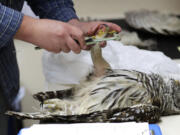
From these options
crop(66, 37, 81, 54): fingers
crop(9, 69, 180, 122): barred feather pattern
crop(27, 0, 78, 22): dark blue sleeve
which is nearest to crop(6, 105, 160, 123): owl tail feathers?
crop(9, 69, 180, 122): barred feather pattern

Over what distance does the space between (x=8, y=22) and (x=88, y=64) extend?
1.32 ft

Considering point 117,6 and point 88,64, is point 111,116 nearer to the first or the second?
point 88,64

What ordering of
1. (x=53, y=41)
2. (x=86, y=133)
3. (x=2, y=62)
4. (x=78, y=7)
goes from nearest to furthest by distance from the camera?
1. (x=86, y=133)
2. (x=53, y=41)
3. (x=2, y=62)
4. (x=78, y=7)

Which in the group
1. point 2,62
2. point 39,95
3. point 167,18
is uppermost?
point 167,18

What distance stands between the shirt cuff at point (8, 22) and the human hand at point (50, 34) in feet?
0.05

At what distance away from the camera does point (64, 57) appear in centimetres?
102

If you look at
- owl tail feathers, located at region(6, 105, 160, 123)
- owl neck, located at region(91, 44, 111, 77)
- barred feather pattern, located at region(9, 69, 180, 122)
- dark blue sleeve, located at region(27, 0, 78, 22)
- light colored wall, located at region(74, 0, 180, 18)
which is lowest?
owl tail feathers, located at region(6, 105, 160, 123)

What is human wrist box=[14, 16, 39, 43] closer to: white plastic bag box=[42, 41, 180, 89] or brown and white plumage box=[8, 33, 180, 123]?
brown and white plumage box=[8, 33, 180, 123]

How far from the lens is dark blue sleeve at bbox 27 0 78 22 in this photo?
98 cm

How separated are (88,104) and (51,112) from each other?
0.11 metres

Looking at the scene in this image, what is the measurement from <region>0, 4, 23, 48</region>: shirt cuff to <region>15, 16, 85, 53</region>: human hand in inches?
0.6

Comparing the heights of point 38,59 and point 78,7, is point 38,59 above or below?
below

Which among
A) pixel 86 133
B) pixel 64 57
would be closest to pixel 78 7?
pixel 64 57

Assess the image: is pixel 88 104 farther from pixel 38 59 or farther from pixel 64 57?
pixel 38 59
